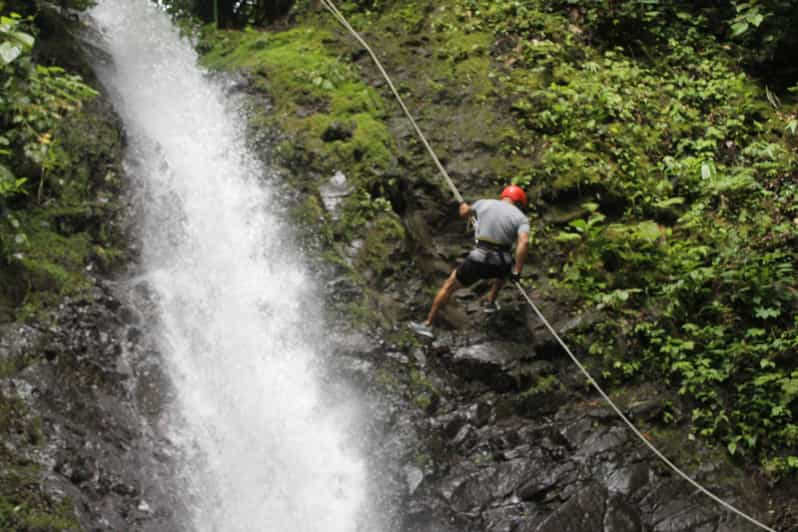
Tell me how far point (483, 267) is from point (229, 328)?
283cm

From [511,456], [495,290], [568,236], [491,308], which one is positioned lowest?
[511,456]

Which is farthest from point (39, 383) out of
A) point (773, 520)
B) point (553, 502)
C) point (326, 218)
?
point (773, 520)

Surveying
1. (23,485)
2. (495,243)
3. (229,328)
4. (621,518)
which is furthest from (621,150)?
(23,485)

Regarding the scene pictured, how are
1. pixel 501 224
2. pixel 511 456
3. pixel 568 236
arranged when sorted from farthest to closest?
pixel 568 236
pixel 501 224
pixel 511 456

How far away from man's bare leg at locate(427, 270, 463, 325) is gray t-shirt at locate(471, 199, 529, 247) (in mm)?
545

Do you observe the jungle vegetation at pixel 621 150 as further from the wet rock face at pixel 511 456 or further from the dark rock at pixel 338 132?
the wet rock face at pixel 511 456

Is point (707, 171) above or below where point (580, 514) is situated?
above

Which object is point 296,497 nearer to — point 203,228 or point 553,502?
point 553,502

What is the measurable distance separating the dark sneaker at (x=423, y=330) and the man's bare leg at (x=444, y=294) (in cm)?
6

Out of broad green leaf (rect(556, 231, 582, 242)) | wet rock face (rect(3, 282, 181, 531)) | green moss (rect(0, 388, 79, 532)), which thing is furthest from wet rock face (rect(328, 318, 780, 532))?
green moss (rect(0, 388, 79, 532))

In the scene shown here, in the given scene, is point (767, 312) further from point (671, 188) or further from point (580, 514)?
point (580, 514)

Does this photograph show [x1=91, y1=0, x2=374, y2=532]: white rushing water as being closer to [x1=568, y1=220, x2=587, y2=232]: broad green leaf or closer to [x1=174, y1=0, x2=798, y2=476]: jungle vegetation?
[x1=174, y1=0, x2=798, y2=476]: jungle vegetation

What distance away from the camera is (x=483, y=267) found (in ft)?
25.0

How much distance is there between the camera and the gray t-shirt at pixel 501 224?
758cm
